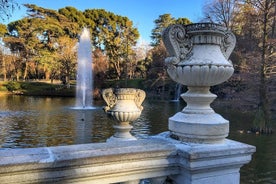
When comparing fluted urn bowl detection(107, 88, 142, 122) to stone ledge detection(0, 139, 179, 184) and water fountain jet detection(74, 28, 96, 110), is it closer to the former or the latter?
stone ledge detection(0, 139, 179, 184)

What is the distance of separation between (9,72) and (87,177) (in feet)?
153

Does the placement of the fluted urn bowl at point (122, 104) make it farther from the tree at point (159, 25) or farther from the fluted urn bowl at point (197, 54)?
the tree at point (159, 25)

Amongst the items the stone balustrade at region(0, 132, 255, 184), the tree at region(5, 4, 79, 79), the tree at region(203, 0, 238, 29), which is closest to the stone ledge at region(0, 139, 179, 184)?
the stone balustrade at region(0, 132, 255, 184)

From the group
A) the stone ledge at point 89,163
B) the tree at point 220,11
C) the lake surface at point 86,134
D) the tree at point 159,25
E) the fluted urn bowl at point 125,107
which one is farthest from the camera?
the tree at point 159,25

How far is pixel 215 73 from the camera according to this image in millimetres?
1784

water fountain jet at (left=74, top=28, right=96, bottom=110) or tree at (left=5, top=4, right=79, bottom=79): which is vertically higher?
tree at (left=5, top=4, right=79, bottom=79)

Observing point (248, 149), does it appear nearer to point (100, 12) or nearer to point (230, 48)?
point (230, 48)

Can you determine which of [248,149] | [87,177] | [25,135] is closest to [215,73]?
[248,149]

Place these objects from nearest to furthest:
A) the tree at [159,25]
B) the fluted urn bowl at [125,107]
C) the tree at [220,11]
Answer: the fluted urn bowl at [125,107]
the tree at [220,11]
the tree at [159,25]

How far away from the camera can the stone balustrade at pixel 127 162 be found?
1381mm

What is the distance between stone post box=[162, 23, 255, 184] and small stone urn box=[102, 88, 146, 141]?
2447mm

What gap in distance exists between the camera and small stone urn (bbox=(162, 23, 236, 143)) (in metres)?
1.79

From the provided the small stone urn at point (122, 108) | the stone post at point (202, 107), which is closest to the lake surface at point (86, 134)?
the small stone urn at point (122, 108)

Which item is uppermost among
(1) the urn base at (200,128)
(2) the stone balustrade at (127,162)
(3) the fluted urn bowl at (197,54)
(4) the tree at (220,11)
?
(4) the tree at (220,11)
